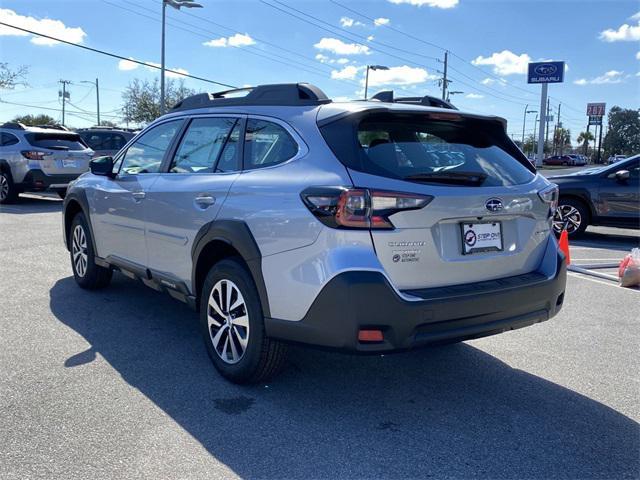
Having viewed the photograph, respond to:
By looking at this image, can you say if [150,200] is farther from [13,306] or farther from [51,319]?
[13,306]

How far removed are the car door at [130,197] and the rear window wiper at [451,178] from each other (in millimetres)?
2251

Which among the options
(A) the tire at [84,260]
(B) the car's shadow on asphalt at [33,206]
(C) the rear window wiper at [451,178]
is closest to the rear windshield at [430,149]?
(C) the rear window wiper at [451,178]

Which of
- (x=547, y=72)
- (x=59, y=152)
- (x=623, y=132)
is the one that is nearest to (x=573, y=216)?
(x=59, y=152)

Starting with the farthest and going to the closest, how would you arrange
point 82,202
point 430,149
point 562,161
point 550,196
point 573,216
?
point 562,161
point 573,216
point 82,202
point 550,196
point 430,149

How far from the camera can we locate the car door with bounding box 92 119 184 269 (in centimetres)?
464

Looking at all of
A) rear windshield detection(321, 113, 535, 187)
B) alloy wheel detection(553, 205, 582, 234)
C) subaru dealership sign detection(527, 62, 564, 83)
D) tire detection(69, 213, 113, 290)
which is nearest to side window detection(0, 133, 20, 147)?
tire detection(69, 213, 113, 290)

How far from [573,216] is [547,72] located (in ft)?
114

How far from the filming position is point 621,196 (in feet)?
32.4

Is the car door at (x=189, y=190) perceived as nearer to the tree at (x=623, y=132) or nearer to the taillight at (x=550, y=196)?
the taillight at (x=550, y=196)

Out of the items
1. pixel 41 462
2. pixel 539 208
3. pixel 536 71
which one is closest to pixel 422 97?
pixel 539 208

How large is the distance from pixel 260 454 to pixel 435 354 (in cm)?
188

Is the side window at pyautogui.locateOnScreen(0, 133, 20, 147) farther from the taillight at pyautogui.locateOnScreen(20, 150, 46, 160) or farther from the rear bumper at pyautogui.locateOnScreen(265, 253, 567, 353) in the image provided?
the rear bumper at pyautogui.locateOnScreen(265, 253, 567, 353)

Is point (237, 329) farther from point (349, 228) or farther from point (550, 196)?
point (550, 196)

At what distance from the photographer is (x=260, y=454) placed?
2.86 metres
